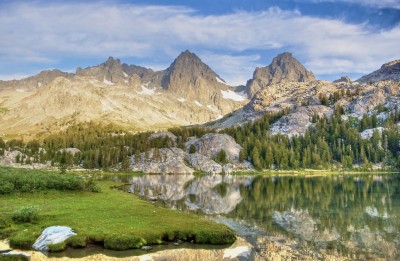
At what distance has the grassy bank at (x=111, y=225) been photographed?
44.8 meters

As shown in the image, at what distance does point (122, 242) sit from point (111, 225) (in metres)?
7.72

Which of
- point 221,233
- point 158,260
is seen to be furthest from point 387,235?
point 158,260

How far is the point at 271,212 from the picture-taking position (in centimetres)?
7238

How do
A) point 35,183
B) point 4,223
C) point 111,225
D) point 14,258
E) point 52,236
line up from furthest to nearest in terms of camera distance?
point 35,183
point 111,225
point 4,223
point 52,236
point 14,258

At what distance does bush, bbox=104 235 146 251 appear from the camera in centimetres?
4319

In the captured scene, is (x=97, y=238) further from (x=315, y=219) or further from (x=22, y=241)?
(x=315, y=219)

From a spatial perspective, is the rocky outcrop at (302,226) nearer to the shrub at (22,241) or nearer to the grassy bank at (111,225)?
the grassy bank at (111,225)

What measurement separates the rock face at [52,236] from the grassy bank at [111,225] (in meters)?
1.15

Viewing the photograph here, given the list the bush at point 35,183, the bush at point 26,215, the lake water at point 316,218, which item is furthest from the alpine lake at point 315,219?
the bush at point 26,215

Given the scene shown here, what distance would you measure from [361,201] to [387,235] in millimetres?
40128

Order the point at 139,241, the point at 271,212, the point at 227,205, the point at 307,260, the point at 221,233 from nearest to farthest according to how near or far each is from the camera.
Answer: the point at 307,260
the point at 139,241
the point at 221,233
the point at 271,212
the point at 227,205

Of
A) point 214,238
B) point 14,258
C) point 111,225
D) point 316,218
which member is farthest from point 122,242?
point 316,218

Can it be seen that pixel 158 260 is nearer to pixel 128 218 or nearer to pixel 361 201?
pixel 128 218

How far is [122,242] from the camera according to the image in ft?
143
